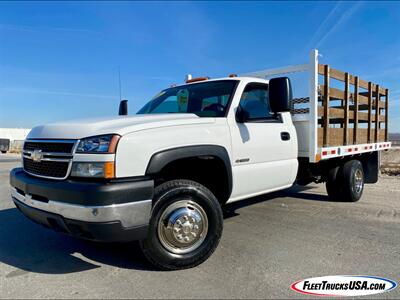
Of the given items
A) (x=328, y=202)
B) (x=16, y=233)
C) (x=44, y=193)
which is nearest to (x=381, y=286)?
(x=44, y=193)

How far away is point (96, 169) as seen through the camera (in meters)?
2.78

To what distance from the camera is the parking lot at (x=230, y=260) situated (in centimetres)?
284

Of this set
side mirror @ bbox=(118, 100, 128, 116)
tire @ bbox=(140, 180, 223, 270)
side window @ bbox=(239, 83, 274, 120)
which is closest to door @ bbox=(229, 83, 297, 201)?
side window @ bbox=(239, 83, 274, 120)

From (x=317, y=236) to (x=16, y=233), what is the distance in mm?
3952

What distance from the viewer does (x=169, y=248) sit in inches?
126

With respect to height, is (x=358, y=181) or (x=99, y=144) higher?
(x=99, y=144)

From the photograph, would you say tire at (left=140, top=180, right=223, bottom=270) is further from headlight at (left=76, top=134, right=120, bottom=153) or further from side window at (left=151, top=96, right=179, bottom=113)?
side window at (left=151, top=96, right=179, bottom=113)

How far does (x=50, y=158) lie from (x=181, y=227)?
140cm

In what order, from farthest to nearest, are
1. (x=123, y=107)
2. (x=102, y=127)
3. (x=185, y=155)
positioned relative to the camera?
1. (x=123, y=107)
2. (x=185, y=155)
3. (x=102, y=127)

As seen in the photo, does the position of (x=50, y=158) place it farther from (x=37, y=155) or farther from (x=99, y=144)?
(x=99, y=144)

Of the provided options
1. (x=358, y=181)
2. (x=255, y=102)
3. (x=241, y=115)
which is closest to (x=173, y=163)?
(x=241, y=115)

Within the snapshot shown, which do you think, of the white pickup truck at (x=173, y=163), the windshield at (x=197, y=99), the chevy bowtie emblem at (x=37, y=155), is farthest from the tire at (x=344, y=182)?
the chevy bowtie emblem at (x=37, y=155)

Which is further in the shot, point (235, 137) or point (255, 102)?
point (255, 102)

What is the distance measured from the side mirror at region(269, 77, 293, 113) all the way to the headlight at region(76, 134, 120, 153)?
1.88m
